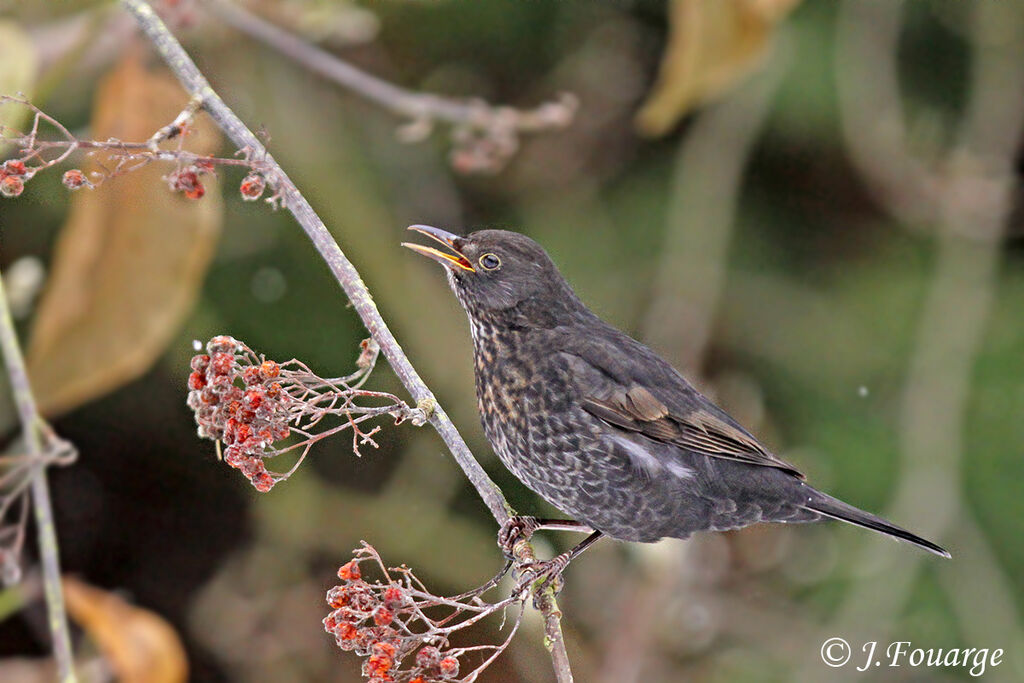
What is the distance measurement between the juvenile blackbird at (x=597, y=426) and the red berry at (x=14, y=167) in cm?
107

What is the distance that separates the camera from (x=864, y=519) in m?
3.08

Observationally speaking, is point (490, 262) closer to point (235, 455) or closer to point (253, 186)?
point (253, 186)

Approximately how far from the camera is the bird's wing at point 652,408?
315cm

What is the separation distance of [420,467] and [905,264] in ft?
9.13

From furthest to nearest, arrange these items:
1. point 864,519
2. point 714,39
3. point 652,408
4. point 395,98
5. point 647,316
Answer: point 647,316 < point 714,39 < point 395,98 < point 652,408 < point 864,519

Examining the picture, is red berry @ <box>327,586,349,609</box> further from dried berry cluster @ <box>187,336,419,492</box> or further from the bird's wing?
the bird's wing

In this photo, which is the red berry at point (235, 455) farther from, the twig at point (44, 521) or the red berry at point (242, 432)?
the twig at point (44, 521)

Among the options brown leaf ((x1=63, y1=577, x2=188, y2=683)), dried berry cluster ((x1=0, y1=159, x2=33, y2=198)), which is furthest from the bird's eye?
brown leaf ((x1=63, y1=577, x2=188, y2=683))

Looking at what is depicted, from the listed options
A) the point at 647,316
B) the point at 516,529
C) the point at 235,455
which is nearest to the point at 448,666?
the point at 516,529

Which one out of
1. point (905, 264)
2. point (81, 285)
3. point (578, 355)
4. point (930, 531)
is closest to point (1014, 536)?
point (930, 531)

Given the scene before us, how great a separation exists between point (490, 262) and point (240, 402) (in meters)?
1.17

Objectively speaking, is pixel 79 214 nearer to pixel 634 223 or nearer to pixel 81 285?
pixel 81 285

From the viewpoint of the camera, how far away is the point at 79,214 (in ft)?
12.6

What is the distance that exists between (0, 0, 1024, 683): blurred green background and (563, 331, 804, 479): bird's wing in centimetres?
132
